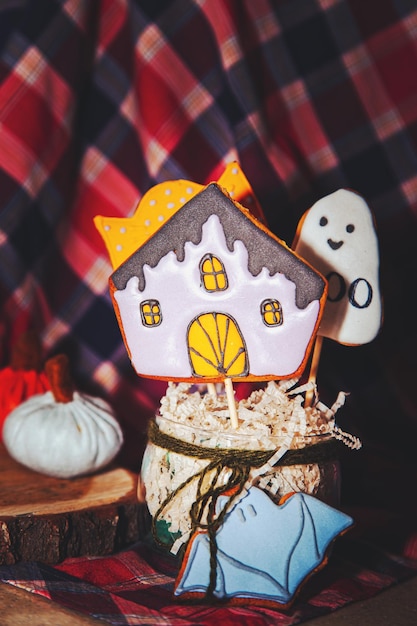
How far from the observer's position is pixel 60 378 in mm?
1145

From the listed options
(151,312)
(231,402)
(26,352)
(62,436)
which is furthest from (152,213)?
(26,352)

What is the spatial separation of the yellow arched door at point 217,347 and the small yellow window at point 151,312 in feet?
0.13

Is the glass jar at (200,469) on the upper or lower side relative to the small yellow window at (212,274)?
lower

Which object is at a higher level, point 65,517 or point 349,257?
point 349,257

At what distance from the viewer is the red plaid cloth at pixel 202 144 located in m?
1.21

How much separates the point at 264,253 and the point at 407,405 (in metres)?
0.52

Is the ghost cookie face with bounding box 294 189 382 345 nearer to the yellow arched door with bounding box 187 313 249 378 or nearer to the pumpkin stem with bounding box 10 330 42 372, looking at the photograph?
the yellow arched door with bounding box 187 313 249 378

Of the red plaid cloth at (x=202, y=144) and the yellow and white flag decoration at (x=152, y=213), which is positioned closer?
the yellow and white flag decoration at (x=152, y=213)

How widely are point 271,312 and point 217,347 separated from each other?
0.07m

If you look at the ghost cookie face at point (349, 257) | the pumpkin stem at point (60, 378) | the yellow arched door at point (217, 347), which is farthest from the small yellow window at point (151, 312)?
the pumpkin stem at point (60, 378)

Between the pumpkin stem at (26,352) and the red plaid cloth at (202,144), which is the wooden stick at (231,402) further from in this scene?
the pumpkin stem at (26,352)

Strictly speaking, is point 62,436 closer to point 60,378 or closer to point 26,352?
point 60,378

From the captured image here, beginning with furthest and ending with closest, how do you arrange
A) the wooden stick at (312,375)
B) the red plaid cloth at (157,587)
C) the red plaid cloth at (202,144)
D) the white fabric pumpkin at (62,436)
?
the red plaid cloth at (202,144) < the white fabric pumpkin at (62,436) < the wooden stick at (312,375) < the red plaid cloth at (157,587)

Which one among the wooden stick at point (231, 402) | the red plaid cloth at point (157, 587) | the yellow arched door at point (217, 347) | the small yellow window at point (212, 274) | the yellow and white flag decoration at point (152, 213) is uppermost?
the yellow and white flag decoration at point (152, 213)
